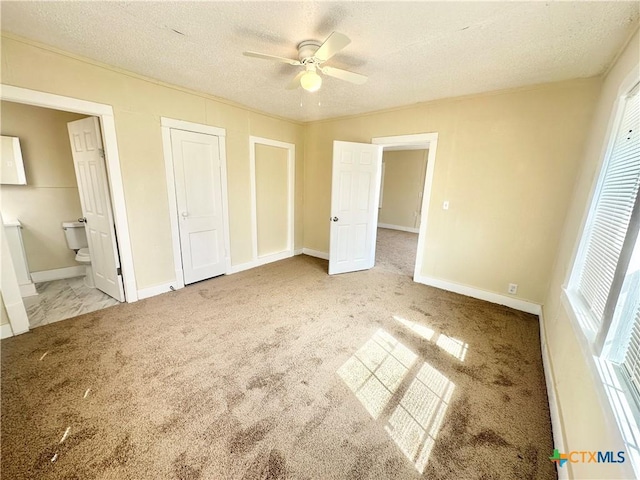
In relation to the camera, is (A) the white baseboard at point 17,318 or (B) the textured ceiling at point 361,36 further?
(A) the white baseboard at point 17,318

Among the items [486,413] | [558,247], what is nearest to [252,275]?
[486,413]

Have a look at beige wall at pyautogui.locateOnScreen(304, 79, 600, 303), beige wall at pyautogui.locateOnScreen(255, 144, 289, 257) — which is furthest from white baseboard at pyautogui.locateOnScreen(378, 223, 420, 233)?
beige wall at pyautogui.locateOnScreen(255, 144, 289, 257)

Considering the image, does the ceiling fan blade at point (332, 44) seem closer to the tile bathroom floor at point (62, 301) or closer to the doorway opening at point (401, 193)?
the tile bathroom floor at point (62, 301)

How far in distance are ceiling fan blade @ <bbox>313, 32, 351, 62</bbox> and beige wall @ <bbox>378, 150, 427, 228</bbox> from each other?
20.1 feet

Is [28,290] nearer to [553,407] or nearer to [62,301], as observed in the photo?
[62,301]

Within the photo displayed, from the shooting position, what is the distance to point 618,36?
1710mm

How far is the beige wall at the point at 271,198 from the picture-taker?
411 cm

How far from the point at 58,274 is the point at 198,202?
221 centimetres

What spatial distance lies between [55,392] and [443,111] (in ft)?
14.7

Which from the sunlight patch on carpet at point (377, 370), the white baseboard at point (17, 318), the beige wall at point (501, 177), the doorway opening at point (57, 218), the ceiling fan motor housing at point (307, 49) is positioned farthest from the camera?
the doorway opening at point (57, 218)

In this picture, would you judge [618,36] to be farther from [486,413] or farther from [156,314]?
[156,314]

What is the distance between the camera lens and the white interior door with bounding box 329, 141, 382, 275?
3.70 metres

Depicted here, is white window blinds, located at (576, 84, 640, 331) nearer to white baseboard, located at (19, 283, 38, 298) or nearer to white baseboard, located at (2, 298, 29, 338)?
white baseboard, located at (2, 298, 29, 338)

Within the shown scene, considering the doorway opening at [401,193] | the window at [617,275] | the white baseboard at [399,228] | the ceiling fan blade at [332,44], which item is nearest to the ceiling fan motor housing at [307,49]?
the ceiling fan blade at [332,44]
